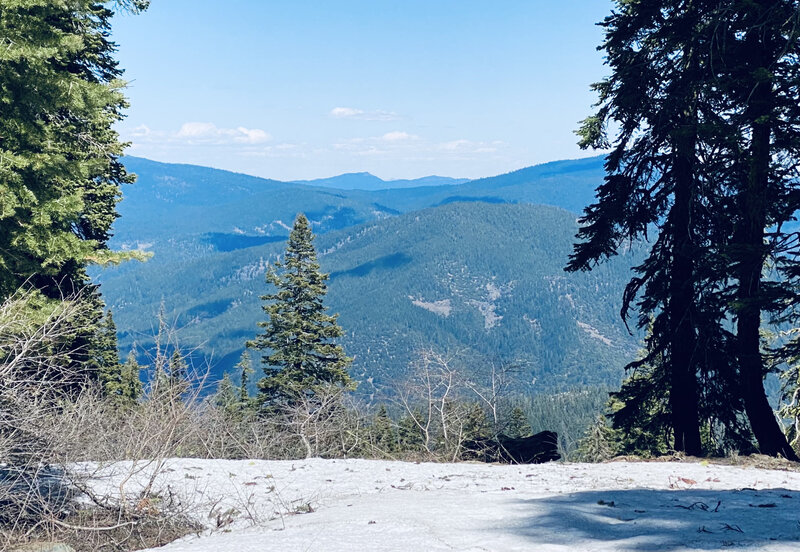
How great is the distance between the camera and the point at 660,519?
6012 mm

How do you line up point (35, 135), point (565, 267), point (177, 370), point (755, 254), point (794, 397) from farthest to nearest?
1. point (794, 397)
2. point (565, 267)
3. point (177, 370)
4. point (35, 135)
5. point (755, 254)

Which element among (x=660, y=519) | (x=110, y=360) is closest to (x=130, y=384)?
(x=110, y=360)

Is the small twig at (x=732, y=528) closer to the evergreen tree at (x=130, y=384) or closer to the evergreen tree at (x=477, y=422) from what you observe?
the evergreen tree at (x=477, y=422)

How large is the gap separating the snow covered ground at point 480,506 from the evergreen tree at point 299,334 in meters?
14.8

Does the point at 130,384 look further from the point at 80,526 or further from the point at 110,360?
the point at 80,526

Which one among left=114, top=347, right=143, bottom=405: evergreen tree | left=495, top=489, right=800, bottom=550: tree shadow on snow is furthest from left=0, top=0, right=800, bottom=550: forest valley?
left=114, top=347, right=143, bottom=405: evergreen tree

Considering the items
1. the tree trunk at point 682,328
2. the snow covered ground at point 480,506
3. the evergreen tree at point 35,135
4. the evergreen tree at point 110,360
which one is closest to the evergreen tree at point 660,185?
the tree trunk at point 682,328

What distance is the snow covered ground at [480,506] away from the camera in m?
5.39

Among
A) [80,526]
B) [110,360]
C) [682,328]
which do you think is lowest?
[110,360]

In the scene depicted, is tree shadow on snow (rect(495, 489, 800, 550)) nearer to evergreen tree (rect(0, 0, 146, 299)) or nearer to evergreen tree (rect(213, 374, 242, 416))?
evergreen tree (rect(213, 374, 242, 416))

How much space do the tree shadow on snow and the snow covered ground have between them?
0.01 meters

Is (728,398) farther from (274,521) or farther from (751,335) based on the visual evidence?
(274,521)

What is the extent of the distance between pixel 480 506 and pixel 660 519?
183cm

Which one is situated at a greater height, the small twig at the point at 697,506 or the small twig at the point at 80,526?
the small twig at the point at 697,506
